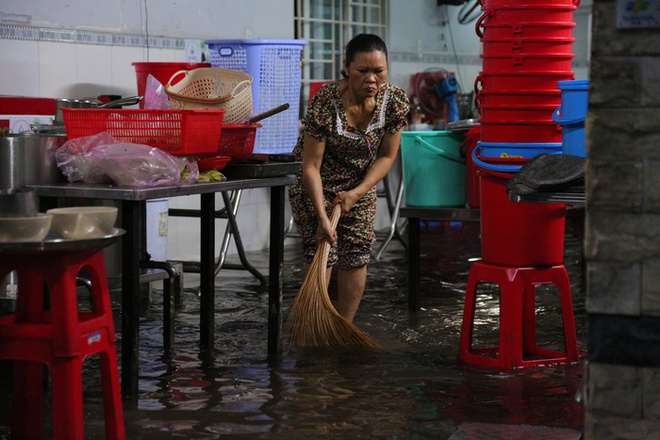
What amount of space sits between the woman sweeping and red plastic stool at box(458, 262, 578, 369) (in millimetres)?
711

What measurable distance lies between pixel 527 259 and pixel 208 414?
166 centimetres

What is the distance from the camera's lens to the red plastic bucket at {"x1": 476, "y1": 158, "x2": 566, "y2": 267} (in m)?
4.70

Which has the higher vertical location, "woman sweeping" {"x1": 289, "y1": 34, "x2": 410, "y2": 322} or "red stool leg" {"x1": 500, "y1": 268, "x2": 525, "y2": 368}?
"woman sweeping" {"x1": 289, "y1": 34, "x2": 410, "y2": 322}

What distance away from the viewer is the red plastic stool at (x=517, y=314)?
4699 mm

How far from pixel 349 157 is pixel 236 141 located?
75 centimetres

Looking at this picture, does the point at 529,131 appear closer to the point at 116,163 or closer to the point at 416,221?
the point at 416,221

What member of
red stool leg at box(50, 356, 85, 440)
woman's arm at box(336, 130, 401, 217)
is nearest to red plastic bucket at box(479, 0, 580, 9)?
woman's arm at box(336, 130, 401, 217)

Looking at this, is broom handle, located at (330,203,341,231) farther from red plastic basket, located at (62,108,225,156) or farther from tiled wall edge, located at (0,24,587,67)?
tiled wall edge, located at (0,24,587,67)

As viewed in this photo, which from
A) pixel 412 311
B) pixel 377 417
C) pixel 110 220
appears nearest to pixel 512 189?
pixel 377 417

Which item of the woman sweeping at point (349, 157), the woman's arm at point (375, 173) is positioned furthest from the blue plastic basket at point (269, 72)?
the woman's arm at point (375, 173)

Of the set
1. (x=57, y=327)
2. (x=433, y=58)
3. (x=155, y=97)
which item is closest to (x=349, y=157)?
(x=155, y=97)

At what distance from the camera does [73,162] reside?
4164 mm

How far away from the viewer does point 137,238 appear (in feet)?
13.1

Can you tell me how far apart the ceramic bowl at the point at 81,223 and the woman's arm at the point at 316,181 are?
1883mm
